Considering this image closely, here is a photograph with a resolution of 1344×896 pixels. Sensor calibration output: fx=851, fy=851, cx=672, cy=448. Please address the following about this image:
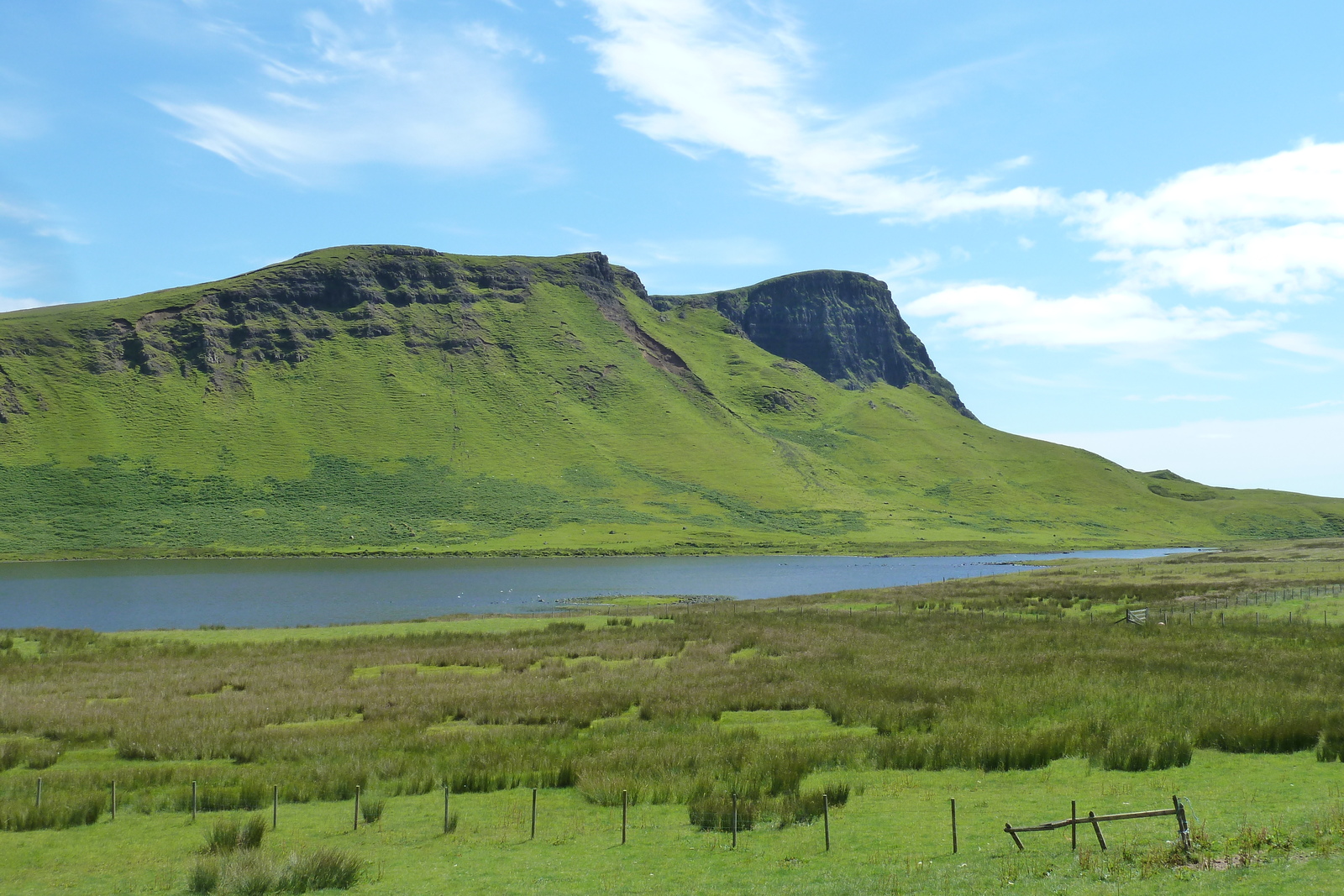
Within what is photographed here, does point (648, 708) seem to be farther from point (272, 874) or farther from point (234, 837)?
point (272, 874)

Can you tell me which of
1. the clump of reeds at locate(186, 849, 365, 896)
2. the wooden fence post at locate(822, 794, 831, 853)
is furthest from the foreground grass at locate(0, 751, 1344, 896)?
the clump of reeds at locate(186, 849, 365, 896)

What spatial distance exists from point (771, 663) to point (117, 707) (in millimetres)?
25167

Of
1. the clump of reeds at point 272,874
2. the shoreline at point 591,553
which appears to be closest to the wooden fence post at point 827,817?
the clump of reeds at point 272,874

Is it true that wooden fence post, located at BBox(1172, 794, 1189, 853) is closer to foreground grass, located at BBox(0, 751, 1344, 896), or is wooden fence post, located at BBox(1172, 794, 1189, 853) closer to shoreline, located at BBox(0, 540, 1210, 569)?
foreground grass, located at BBox(0, 751, 1344, 896)

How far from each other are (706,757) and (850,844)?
6.80 m

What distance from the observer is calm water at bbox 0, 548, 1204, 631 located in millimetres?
68062

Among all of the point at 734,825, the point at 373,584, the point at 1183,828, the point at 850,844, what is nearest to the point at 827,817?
the point at 850,844

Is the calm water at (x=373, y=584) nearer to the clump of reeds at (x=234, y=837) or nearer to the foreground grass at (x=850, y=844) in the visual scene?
the foreground grass at (x=850, y=844)

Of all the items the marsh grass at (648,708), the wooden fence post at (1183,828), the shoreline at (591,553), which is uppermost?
the wooden fence post at (1183,828)

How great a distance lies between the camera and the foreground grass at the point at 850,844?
13422 millimetres

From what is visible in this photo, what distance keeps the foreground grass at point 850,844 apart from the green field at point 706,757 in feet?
0.26

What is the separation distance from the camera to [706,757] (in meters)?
22.4

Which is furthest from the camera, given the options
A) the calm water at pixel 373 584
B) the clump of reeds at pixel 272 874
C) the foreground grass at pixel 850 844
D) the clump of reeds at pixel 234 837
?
the calm water at pixel 373 584

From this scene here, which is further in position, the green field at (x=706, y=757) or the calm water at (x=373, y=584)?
the calm water at (x=373, y=584)
